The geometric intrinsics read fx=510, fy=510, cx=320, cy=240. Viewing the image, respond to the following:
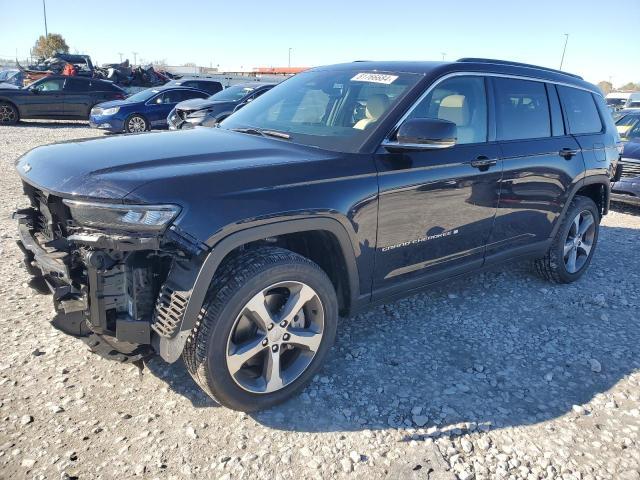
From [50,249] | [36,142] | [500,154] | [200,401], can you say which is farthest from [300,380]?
[36,142]

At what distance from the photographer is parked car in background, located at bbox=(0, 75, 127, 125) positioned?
15047 mm

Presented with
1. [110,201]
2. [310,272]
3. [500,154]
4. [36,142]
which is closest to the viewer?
[110,201]

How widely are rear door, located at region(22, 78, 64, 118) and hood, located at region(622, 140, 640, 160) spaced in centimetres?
1502

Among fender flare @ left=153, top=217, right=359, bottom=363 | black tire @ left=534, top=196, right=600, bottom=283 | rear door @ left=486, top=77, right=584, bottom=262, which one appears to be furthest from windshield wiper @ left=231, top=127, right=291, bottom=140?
black tire @ left=534, top=196, right=600, bottom=283

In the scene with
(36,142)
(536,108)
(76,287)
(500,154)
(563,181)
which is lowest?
(36,142)

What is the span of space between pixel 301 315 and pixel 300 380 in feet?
1.16

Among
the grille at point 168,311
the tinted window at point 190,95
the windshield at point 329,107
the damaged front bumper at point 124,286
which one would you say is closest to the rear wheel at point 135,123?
the tinted window at point 190,95

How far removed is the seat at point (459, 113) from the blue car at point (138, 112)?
11653 mm

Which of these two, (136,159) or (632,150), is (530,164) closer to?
(136,159)

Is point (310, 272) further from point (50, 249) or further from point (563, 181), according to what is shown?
point (563, 181)

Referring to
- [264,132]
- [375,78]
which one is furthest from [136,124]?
[375,78]

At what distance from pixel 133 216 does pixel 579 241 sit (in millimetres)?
4124

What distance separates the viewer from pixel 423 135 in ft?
9.25

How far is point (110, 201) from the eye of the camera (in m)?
2.22
